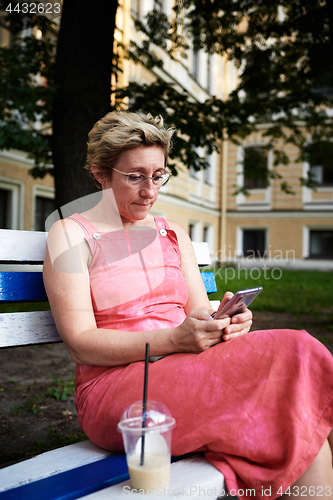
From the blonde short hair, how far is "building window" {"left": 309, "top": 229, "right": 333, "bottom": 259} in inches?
721

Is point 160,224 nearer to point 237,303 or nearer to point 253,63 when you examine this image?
point 237,303

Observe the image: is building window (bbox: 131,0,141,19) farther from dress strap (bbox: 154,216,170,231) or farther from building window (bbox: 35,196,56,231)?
dress strap (bbox: 154,216,170,231)

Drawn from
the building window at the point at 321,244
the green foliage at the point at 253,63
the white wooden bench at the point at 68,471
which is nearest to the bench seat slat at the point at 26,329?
the white wooden bench at the point at 68,471

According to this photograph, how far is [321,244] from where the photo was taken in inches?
745

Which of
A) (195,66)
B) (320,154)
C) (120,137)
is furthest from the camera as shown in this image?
(195,66)

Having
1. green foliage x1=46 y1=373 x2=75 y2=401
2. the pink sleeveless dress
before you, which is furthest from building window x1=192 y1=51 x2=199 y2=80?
the pink sleeveless dress

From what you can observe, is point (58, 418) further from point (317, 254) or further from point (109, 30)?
point (317, 254)

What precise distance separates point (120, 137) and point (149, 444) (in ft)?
3.51

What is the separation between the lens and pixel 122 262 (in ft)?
5.29

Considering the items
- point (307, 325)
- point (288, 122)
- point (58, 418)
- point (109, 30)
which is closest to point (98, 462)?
point (58, 418)

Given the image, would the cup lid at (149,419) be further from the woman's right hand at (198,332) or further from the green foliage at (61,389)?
the green foliage at (61,389)

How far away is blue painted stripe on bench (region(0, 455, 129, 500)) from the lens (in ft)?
3.39

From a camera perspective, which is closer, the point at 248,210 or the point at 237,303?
the point at 237,303

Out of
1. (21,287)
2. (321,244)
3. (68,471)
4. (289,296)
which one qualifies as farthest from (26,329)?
(321,244)
